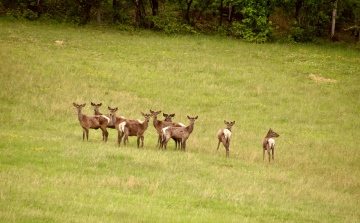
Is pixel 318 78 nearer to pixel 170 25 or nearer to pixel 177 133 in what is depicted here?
pixel 170 25

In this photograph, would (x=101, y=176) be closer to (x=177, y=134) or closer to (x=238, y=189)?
(x=238, y=189)

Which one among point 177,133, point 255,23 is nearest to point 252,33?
point 255,23

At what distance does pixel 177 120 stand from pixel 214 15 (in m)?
39.7

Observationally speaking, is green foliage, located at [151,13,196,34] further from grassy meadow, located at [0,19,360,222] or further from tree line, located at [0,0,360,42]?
grassy meadow, located at [0,19,360,222]

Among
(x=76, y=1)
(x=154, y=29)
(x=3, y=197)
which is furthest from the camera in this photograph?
(x=154, y=29)

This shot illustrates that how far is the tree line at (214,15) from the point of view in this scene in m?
47.1

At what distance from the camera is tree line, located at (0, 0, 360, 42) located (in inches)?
1854

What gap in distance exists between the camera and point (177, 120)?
2309 centimetres

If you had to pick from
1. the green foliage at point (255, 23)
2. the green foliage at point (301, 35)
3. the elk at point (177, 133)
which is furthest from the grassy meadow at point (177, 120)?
the green foliage at point (301, 35)

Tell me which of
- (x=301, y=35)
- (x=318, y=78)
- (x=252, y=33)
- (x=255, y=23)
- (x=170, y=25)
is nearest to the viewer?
(x=318, y=78)

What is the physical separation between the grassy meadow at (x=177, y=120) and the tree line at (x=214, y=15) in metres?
3.55

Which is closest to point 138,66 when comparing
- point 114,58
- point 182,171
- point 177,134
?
point 114,58

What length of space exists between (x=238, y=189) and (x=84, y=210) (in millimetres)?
5196

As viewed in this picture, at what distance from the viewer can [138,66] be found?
33.7 meters
